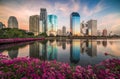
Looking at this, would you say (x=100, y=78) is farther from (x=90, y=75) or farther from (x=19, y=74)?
(x=19, y=74)

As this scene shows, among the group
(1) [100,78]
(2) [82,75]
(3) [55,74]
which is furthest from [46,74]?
(1) [100,78]

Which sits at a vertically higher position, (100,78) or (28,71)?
(28,71)

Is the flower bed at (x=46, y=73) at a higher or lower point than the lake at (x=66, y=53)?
higher

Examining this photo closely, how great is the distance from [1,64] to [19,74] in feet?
4.08

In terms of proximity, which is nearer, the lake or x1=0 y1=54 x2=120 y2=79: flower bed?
x1=0 y1=54 x2=120 y2=79: flower bed

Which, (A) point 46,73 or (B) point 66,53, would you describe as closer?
(A) point 46,73

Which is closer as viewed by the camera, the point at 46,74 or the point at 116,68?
the point at 46,74

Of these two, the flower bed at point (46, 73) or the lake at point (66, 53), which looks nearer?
the flower bed at point (46, 73)

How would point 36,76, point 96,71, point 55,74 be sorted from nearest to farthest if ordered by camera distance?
point 36,76, point 55,74, point 96,71

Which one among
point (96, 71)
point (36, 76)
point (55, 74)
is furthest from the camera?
point (96, 71)

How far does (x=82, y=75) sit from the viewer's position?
4.47 metres

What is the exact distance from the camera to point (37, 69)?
14.3 feet

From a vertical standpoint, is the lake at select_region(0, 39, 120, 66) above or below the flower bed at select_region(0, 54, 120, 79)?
below

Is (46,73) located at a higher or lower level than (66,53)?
higher
